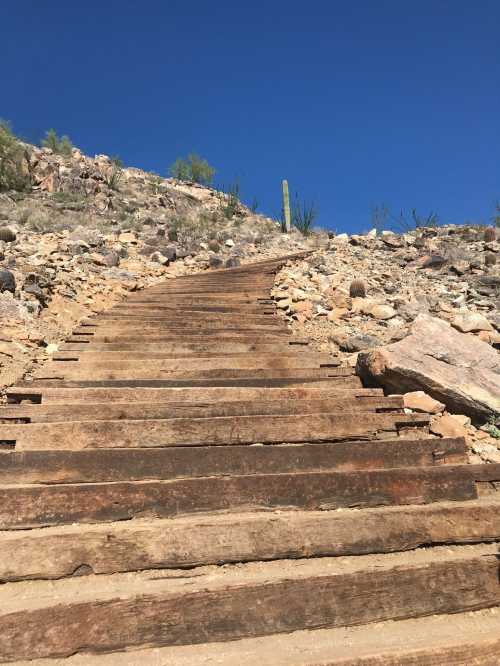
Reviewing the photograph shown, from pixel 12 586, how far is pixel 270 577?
906 millimetres

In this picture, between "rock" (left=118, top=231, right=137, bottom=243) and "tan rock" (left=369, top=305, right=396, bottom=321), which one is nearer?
"tan rock" (left=369, top=305, right=396, bottom=321)

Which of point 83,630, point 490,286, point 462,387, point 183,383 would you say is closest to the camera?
point 83,630

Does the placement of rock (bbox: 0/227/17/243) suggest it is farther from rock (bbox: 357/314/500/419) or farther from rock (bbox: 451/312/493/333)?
rock (bbox: 451/312/493/333)

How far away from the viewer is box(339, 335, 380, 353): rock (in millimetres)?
4176

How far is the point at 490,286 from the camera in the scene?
6047 mm

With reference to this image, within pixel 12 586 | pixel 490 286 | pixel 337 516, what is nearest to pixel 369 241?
pixel 490 286

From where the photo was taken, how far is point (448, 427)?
2.79 m

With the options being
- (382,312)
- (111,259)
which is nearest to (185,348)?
(382,312)

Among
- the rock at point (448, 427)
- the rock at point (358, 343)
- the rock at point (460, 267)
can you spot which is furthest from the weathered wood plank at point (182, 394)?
the rock at point (460, 267)

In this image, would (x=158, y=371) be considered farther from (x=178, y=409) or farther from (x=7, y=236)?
(x=7, y=236)

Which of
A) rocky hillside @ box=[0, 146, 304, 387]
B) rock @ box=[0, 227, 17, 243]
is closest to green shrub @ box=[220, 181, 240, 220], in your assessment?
rocky hillside @ box=[0, 146, 304, 387]

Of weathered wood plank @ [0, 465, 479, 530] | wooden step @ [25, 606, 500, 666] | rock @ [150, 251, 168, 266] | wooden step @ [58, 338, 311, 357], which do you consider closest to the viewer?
wooden step @ [25, 606, 500, 666]

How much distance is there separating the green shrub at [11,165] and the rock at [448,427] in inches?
584

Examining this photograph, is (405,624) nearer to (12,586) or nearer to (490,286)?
(12,586)
